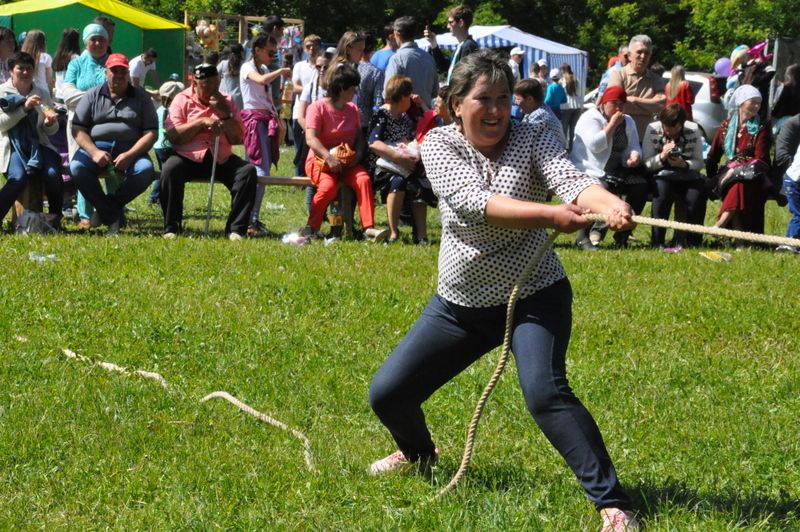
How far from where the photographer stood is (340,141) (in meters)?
11.6

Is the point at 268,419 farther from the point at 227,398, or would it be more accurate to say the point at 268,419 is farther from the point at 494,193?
the point at 494,193

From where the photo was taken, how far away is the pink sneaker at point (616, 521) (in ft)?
13.5

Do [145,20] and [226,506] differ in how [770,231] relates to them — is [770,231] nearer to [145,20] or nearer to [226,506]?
[226,506]

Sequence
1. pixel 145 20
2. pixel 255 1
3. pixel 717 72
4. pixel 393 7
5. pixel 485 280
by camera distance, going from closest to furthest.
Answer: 1. pixel 485 280
2. pixel 717 72
3. pixel 145 20
4. pixel 255 1
5. pixel 393 7

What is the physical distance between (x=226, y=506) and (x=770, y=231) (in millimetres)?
10416

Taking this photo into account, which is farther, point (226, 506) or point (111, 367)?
point (111, 367)

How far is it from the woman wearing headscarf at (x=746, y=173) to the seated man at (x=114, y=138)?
5.89 metres

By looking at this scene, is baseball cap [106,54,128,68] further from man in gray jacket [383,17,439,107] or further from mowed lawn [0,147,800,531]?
man in gray jacket [383,17,439,107]

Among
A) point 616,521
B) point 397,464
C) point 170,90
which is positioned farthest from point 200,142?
point 616,521

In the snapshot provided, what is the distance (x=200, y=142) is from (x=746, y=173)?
18.3ft

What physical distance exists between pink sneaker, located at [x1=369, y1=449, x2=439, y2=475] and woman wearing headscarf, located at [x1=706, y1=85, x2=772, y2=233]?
802 cm

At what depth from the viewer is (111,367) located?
6.50m

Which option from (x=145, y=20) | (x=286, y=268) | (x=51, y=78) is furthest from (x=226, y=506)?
(x=145, y=20)

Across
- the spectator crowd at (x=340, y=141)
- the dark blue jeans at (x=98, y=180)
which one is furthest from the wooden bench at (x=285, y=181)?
the dark blue jeans at (x=98, y=180)
